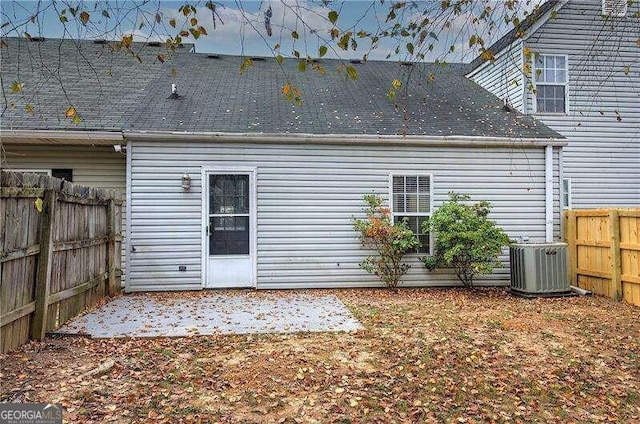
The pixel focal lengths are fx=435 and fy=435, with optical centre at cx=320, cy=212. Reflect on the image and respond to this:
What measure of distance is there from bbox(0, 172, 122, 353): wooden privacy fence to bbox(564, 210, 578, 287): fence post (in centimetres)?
833

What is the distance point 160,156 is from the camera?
780 cm

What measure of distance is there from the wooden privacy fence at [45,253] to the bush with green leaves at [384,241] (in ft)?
14.4

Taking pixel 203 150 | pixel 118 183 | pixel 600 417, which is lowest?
pixel 600 417

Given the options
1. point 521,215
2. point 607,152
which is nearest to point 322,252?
point 521,215

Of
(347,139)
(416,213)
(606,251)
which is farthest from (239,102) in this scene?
(606,251)

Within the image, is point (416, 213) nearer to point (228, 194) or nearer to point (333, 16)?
point (228, 194)

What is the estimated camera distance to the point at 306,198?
8156 mm

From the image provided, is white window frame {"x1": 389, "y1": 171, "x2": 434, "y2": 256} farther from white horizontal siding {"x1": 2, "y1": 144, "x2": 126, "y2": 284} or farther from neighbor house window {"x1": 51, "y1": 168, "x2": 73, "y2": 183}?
neighbor house window {"x1": 51, "y1": 168, "x2": 73, "y2": 183}

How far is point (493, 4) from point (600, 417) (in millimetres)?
3556

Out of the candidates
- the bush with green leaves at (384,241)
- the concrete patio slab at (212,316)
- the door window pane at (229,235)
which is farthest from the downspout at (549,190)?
the door window pane at (229,235)

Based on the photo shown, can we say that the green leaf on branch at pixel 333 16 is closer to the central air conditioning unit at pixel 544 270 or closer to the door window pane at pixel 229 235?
the door window pane at pixel 229 235

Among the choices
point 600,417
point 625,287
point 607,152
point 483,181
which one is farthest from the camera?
point 607,152

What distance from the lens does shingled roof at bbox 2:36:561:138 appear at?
26.7ft

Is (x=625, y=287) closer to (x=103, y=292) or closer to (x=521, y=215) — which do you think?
(x=521, y=215)
